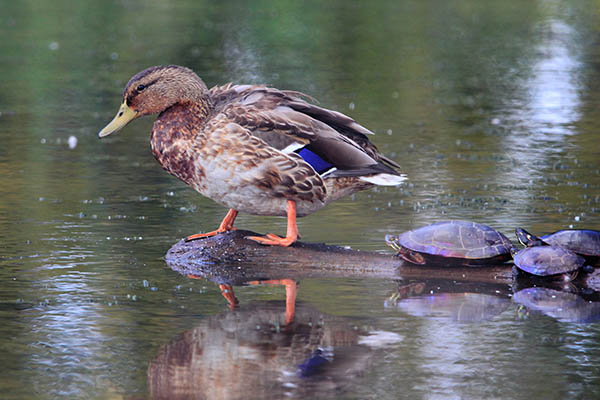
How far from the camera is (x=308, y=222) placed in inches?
394

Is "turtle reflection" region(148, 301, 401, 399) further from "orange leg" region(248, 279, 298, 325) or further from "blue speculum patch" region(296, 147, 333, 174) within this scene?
"blue speculum patch" region(296, 147, 333, 174)

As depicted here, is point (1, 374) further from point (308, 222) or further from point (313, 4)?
point (313, 4)

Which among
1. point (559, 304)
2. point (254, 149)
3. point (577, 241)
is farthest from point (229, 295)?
point (577, 241)

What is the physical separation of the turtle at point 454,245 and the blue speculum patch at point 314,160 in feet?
2.39

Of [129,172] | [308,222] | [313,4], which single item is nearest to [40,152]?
[129,172]

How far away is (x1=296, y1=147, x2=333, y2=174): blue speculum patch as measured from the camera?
8.52 m

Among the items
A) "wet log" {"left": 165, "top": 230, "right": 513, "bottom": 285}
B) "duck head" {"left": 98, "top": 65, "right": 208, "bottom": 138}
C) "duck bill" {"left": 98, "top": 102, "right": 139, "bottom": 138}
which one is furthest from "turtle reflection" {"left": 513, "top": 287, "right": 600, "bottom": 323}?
"duck bill" {"left": 98, "top": 102, "right": 139, "bottom": 138}

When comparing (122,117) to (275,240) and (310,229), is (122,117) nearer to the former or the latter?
(275,240)

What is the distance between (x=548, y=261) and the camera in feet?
25.9

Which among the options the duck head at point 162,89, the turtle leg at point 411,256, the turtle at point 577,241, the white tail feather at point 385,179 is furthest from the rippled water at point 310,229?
the duck head at point 162,89

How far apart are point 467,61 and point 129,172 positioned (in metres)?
12.5

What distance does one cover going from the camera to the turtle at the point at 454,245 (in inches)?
318

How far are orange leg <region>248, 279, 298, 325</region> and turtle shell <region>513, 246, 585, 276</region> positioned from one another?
1.48m

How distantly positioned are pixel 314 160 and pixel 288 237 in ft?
1.86
